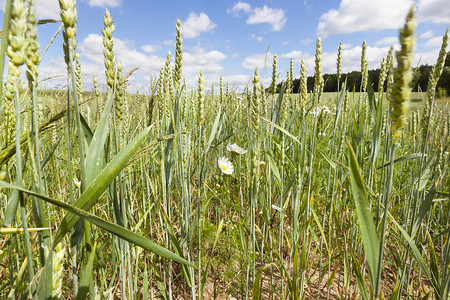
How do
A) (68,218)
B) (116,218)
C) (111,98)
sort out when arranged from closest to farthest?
1. (68,218)
2. (111,98)
3. (116,218)

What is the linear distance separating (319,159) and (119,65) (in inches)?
72.2

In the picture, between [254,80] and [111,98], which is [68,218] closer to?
[111,98]

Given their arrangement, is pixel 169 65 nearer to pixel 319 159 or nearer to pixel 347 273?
pixel 347 273

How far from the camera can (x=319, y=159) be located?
7.27 ft

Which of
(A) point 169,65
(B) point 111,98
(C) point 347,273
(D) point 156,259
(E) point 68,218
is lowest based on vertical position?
(D) point 156,259

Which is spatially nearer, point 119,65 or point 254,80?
point 119,65

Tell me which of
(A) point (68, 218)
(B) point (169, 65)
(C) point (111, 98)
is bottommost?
(A) point (68, 218)

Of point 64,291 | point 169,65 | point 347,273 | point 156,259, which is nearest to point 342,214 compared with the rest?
point 347,273

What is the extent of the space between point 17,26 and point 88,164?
0.30 m

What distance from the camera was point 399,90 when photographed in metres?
0.49

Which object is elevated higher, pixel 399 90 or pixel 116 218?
pixel 399 90

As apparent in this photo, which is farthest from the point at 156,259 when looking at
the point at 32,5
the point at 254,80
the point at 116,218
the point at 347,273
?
the point at 32,5

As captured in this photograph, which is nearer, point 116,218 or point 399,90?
point 399,90

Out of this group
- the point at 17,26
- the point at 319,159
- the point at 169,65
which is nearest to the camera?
the point at 17,26
